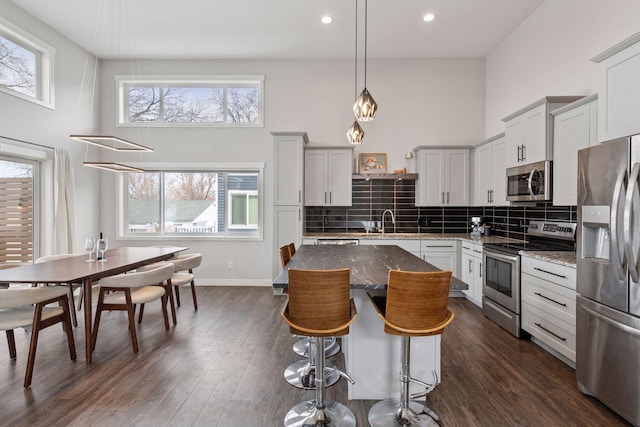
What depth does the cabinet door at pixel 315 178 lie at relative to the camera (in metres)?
5.33

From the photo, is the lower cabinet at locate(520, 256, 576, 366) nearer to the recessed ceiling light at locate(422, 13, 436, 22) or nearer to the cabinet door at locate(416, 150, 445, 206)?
the cabinet door at locate(416, 150, 445, 206)

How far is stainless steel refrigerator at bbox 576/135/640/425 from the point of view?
191 centimetres

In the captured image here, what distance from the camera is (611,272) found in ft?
6.82

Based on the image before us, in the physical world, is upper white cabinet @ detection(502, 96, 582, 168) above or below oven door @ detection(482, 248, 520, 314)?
above

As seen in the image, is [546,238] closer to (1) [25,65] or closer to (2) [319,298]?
(2) [319,298]

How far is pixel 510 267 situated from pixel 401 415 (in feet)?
7.15

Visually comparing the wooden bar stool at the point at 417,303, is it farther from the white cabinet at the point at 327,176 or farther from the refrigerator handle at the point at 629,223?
the white cabinet at the point at 327,176

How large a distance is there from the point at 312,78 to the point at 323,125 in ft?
2.67

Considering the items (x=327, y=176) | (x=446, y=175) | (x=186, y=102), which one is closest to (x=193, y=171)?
(x=186, y=102)

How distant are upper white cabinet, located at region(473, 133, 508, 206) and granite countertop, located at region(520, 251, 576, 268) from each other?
1.21 meters

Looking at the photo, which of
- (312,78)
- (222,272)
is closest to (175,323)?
(222,272)

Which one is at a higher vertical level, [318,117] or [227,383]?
[318,117]

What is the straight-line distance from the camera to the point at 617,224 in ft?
6.50

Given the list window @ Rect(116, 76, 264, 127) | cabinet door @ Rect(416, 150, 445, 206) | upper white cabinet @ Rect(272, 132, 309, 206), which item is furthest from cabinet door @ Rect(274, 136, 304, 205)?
cabinet door @ Rect(416, 150, 445, 206)
